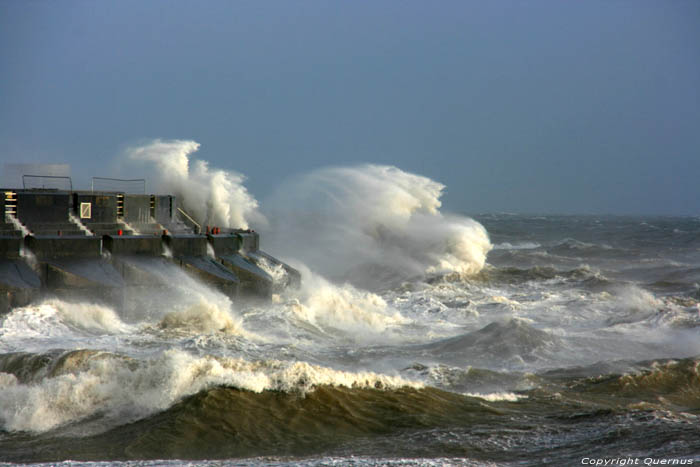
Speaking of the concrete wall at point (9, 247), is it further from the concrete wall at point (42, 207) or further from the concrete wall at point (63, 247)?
the concrete wall at point (42, 207)

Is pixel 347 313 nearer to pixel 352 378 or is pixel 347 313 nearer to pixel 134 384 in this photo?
pixel 352 378

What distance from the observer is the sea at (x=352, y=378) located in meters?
6.86

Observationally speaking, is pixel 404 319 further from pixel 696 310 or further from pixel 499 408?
pixel 499 408

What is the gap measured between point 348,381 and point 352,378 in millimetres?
101

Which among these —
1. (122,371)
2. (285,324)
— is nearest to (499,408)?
(122,371)

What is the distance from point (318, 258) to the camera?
27.1 meters

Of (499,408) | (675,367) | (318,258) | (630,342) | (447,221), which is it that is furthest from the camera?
(447,221)

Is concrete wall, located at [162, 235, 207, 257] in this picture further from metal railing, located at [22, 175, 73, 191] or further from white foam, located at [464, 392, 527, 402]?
white foam, located at [464, 392, 527, 402]

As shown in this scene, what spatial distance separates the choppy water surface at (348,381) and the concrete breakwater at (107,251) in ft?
1.26

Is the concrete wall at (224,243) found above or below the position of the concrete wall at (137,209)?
below

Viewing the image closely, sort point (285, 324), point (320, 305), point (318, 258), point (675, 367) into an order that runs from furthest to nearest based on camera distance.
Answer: point (318, 258) < point (320, 305) < point (285, 324) < point (675, 367)

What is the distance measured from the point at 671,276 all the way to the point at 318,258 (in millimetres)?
12523

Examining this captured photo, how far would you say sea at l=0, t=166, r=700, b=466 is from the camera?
686cm

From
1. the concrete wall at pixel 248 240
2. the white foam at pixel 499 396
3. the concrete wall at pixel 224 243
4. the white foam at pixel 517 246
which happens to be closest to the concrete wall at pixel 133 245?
the concrete wall at pixel 224 243
